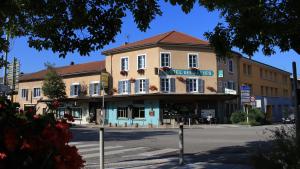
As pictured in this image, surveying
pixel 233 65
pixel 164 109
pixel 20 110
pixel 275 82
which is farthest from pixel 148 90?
pixel 20 110

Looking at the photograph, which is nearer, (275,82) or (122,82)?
(122,82)

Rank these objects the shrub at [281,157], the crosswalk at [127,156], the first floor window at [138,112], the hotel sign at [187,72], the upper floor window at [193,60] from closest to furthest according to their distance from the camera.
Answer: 1. the shrub at [281,157]
2. the crosswalk at [127,156]
3. the hotel sign at [187,72]
4. the upper floor window at [193,60]
5. the first floor window at [138,112]

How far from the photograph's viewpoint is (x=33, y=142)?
3.29 m

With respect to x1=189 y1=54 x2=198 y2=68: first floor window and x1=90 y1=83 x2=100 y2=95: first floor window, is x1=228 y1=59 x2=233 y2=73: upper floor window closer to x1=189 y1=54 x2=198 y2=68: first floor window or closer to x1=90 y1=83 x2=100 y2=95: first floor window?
x1=189 y1=54 x2=198 y2=68: first floor window

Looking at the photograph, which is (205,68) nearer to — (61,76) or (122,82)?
(122,82)

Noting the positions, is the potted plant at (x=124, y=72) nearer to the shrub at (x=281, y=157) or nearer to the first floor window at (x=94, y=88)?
the first floor window at (x=94, y=88)

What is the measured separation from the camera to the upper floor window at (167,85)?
146 feet

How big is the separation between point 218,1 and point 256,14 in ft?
3.19

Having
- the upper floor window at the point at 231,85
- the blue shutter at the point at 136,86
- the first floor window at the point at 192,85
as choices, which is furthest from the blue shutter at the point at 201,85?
the blue shutter at the point at 136,86

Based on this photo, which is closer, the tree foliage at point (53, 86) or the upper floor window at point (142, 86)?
the upper floor window at point (142, 86)

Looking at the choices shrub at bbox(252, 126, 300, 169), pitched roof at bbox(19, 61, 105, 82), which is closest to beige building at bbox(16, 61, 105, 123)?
pitched roof at bbox(19, 61, 105, 82)

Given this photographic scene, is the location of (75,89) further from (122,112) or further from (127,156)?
(127,156)

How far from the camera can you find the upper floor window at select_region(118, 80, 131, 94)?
4727 cm

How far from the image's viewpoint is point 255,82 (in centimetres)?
5703
